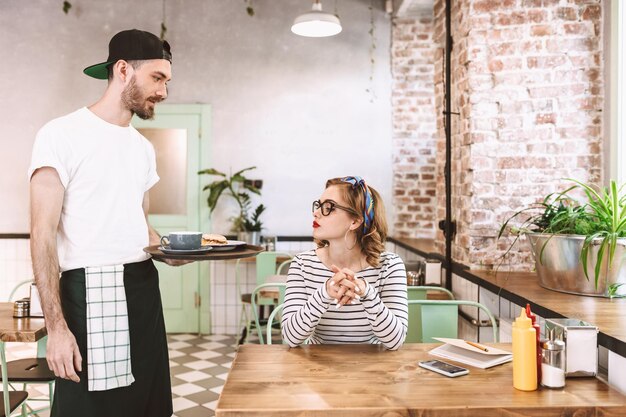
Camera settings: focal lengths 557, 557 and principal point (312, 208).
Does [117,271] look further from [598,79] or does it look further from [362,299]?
[598,79]

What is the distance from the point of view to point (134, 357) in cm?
191

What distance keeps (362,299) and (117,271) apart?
808 millimetres

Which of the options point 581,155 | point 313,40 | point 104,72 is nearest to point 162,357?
point 104,72

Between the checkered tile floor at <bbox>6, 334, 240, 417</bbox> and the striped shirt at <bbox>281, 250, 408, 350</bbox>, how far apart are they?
182cm

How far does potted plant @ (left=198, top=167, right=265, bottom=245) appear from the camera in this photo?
17.6ft

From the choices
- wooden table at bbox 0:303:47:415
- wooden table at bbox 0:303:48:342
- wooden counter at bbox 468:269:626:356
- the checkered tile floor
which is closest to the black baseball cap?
wooden table at bbox 0:303:48:342

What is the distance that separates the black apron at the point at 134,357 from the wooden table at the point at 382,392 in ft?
1.36

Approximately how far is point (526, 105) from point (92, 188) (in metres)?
2.41

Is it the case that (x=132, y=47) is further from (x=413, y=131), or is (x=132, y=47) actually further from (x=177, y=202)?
(x=413, y=131)

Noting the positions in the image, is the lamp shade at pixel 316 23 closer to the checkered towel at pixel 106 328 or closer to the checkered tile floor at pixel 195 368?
the checkered tile floor at pixel 195 368

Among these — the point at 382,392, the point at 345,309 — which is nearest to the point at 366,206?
the point at 345,309

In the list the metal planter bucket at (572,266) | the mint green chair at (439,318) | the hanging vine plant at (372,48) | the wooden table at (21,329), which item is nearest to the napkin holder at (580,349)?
the mint green chair at (439,318)

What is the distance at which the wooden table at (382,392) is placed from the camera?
1.31 metres

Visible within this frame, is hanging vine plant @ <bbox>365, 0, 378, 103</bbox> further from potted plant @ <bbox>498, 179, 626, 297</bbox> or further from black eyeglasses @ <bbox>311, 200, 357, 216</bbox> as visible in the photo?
black eyeglasses @ <bbox>311, 200, 357, 216</bbox>
